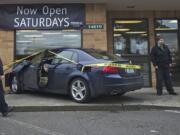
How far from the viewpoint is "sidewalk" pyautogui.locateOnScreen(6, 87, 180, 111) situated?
10.8 meters

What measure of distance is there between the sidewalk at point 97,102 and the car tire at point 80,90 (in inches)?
7.1

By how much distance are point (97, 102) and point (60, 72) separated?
1290mm

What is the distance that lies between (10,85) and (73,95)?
295 cm

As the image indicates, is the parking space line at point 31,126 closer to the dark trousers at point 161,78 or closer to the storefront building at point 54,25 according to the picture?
the dark trousers at point 161,78

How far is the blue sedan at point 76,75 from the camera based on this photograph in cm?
1095

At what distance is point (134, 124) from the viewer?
8.83 meters

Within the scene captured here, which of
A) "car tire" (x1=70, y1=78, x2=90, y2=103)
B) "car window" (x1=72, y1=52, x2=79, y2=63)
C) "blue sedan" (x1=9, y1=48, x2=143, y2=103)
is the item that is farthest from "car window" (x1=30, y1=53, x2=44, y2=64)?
"car tire" (x1=70, y1=78, x2=90, y2=103)

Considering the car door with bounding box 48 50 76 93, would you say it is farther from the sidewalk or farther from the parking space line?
the parking space line

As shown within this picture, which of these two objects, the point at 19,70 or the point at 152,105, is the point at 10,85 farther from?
the point at 152,105

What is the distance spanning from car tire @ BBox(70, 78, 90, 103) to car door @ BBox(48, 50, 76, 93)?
298 millimetres

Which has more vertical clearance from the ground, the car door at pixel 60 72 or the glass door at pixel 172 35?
the glass door at pixel 172 35

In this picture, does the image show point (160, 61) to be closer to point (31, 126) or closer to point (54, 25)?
point (54, 25)

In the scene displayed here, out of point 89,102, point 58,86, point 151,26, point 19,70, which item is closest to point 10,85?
point 19,70

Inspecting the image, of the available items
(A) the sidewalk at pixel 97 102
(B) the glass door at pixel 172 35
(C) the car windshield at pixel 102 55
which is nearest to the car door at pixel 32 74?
(A) the sidewalk at pixel 97 102
